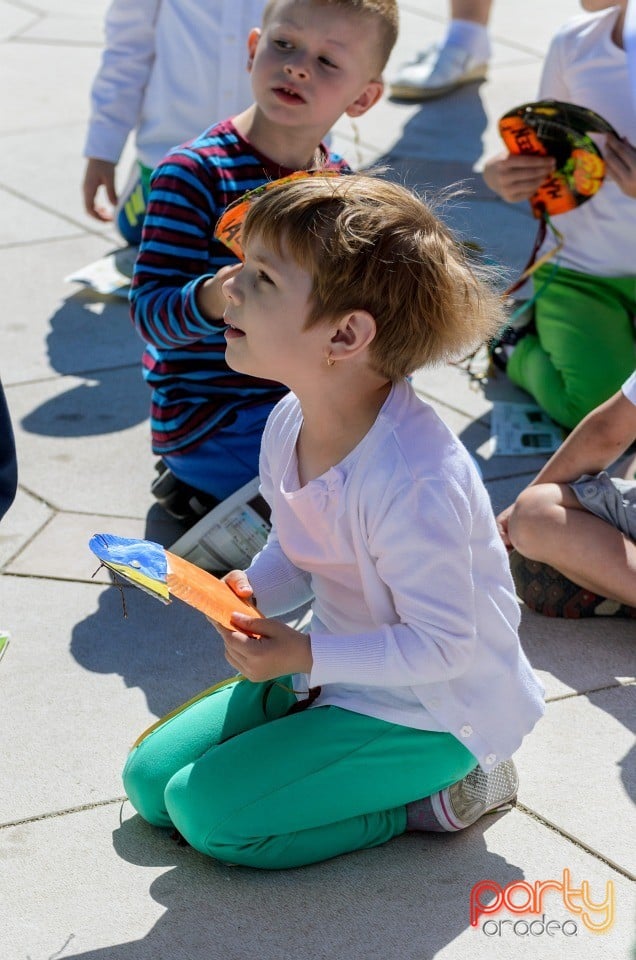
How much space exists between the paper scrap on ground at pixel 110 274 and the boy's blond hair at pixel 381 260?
253 centimetres

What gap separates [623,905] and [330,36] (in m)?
2.04

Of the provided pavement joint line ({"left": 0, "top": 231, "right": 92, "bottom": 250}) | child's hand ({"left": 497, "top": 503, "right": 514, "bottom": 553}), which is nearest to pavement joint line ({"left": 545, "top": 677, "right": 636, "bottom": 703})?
child's hand ({"left": 497, "top": 503, "right": 514, "bottom": 553})

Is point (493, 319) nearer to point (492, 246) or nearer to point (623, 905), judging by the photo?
point (623, 905)

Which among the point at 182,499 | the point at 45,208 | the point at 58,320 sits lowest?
the point at 45,208

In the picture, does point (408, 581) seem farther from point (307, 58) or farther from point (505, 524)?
point (307, 58)

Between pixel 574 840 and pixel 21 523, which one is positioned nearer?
pixel 574 840

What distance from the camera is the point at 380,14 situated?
3139 mm

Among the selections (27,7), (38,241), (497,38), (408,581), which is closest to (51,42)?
(27,7)

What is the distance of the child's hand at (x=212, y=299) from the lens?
279 cm

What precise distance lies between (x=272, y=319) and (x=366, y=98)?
4.36 feet

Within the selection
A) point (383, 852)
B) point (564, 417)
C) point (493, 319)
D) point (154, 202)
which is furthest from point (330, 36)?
point (383, 852)

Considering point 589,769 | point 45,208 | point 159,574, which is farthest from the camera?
point 45,208

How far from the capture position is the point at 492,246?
500 cm

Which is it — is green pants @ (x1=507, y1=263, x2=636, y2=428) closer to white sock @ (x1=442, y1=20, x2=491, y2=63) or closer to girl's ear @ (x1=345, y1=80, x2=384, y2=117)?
girl's ear @ (x1=345, y1=80, x2=384, y2=117)
